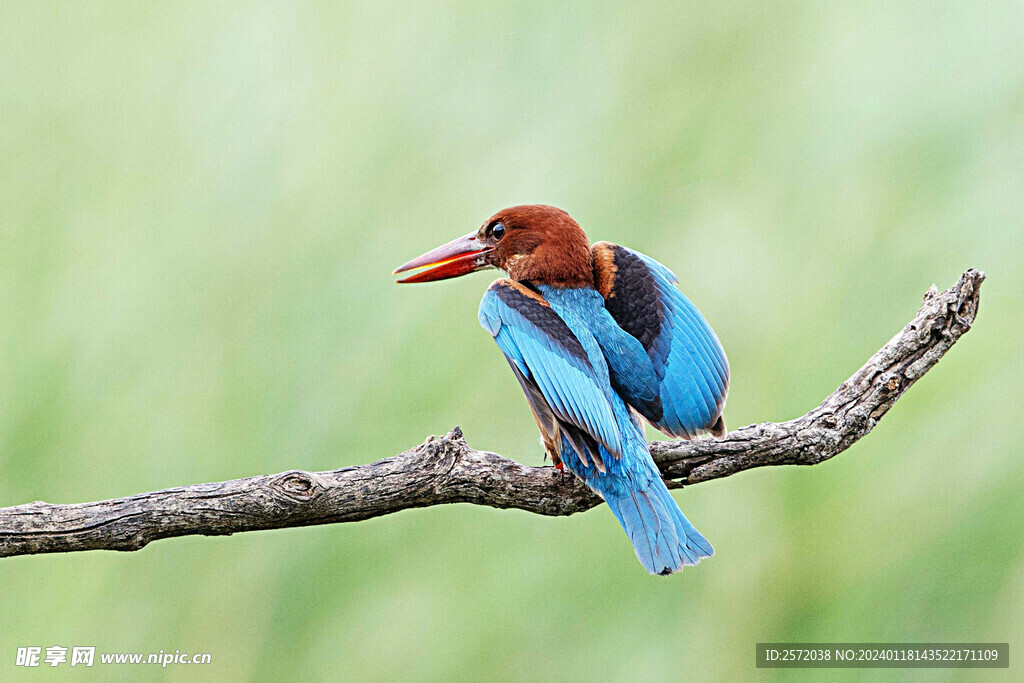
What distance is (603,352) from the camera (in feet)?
6.31

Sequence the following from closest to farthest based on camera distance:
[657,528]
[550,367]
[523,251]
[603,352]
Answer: [657,528], [550,367], [603,352], [523,251]

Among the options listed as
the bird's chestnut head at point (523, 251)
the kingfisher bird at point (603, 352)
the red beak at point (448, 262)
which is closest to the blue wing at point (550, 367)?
the kingfisher bird at point (603, 352)

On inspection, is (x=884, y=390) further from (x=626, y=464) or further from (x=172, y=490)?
(x=172, y=490)

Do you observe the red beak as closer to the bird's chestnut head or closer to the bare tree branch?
the bird's chestnut head

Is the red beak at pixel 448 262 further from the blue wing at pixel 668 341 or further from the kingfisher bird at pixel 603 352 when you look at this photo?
the blue wing at pixel 668 341

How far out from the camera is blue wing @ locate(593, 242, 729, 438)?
6.23 ft

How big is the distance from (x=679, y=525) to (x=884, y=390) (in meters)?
0.55

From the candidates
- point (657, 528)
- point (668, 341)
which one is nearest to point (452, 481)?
point (657, 528)

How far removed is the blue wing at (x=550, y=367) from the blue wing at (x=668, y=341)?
0.56ft

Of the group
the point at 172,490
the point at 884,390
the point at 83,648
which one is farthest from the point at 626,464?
the point at 83,648

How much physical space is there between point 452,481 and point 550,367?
301 millimetres

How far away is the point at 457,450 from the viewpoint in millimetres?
1754

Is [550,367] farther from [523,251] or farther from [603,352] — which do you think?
[523,251]

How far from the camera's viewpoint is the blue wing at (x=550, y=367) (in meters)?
1.75
